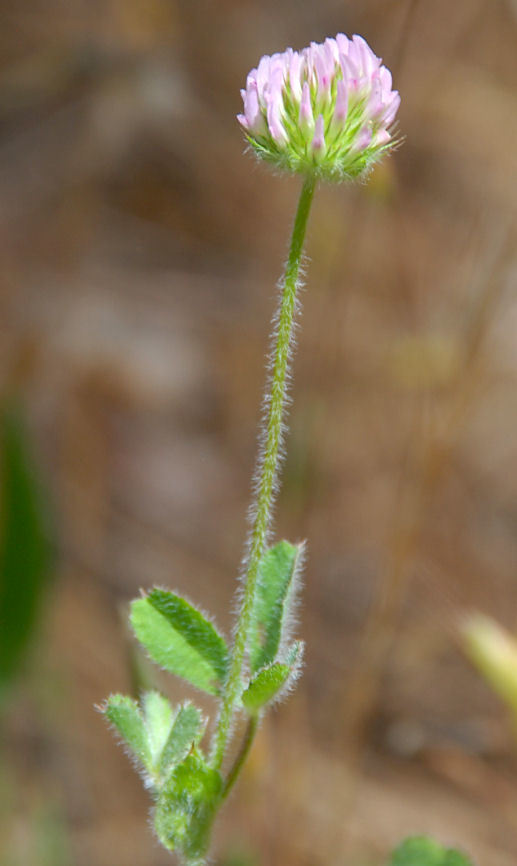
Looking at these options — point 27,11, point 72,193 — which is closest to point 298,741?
point 72,193

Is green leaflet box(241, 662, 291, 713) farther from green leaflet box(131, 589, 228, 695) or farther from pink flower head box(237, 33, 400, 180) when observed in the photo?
pink flower head box(237, 33, 400, 180)

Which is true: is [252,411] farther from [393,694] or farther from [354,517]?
[393,694]

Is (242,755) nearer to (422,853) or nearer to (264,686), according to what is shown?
(264,686)

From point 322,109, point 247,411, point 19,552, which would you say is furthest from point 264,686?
point 247,411

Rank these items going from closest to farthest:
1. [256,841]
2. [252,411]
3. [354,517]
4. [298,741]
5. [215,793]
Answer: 1. [215,793]
2. [256,841]
3. [298,741]
4. [354,517]
5. [252,411]

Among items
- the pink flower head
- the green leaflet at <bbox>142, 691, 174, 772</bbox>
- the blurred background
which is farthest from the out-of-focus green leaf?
the pink flower head
